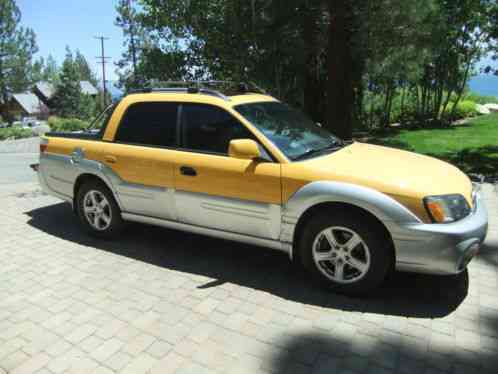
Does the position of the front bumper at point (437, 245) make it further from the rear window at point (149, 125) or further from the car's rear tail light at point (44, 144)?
the car's rear tail light at point (44, 144)

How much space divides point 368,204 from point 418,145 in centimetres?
1079

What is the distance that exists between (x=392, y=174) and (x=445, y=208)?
0.52 metres

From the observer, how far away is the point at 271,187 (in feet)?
13.3

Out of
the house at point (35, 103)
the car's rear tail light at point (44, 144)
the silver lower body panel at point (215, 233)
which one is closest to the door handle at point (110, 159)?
the silver lower body panel at point (215, 233)

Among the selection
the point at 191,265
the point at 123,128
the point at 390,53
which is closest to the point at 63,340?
the point at 191,265

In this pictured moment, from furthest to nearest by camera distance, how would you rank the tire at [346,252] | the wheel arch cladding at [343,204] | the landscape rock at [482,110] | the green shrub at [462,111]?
1. the landscape rock at [482,110]
2. the green shrub at [462,111]
3. the tire at [346,252]
4. the wheel arch cladding at [343,204]

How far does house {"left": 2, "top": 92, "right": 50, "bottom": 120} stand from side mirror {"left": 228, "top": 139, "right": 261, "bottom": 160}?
83512mm

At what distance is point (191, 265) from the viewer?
15.4ft

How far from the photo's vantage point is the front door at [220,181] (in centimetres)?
410

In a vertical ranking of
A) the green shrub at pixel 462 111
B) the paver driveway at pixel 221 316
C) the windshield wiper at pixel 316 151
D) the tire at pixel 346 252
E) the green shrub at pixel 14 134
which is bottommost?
the paver driveway at pixel 221 316

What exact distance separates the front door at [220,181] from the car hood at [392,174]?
1.04 feet

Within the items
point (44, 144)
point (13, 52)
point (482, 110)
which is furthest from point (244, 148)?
point (13, 52)

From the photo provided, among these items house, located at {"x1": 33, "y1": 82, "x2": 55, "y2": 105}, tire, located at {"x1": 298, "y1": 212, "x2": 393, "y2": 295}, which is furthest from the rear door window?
house, located at {"x1": 33, "y1": 82, "x2": 55, "y2": 105}

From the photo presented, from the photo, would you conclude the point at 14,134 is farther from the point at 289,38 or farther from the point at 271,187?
the point at 271,187
